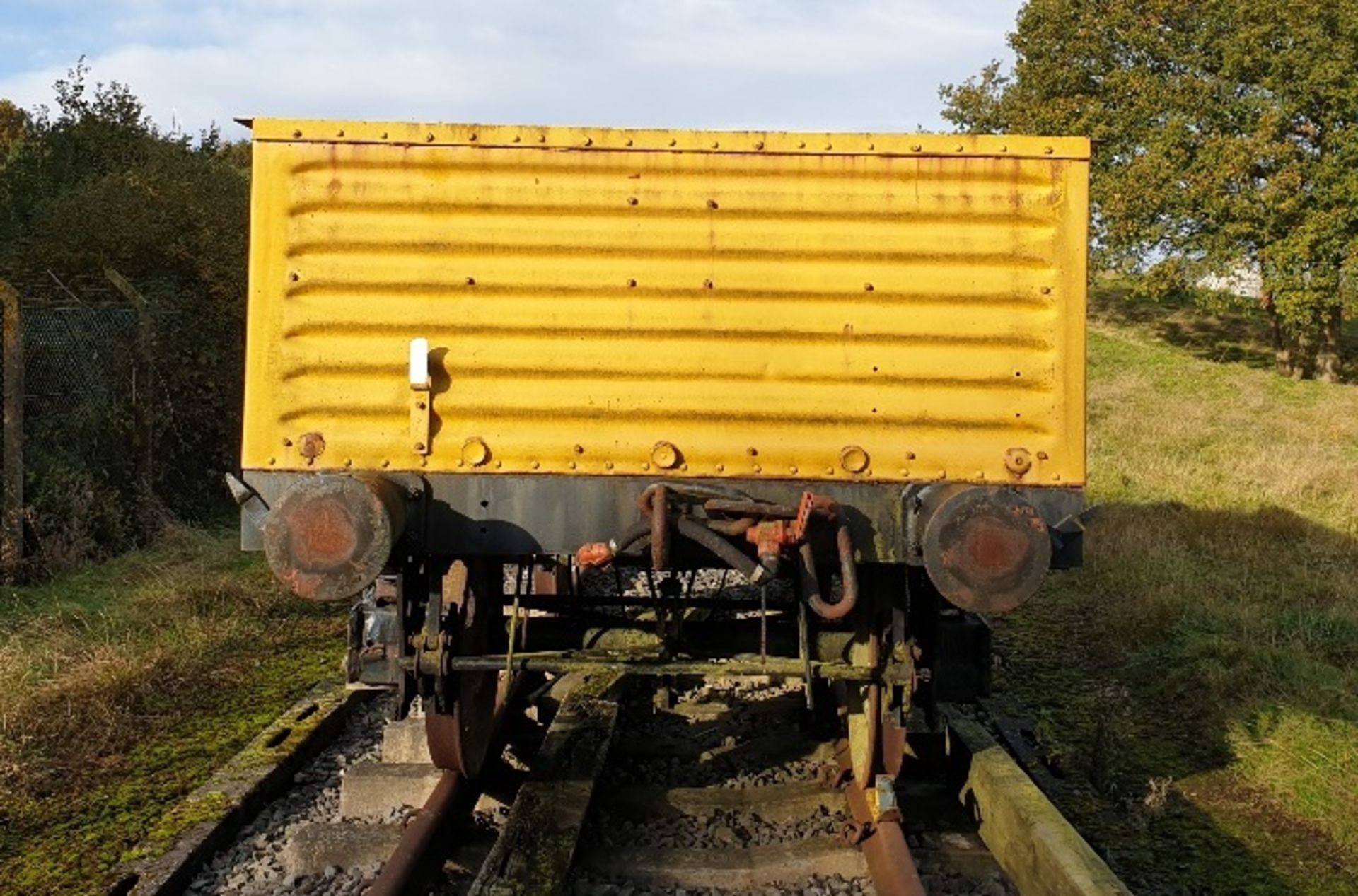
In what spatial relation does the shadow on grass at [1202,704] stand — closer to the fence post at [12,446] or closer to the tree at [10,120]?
the fence post at [12,446]

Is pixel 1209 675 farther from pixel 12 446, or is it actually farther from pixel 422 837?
pixel 12 446

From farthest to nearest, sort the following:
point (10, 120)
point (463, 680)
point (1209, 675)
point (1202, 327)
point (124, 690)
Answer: point (1202, 327)
point (10, 120)
point (1209, 675)
point (124, 690)
point (463, 680)

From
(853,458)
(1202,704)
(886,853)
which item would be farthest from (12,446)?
(1202,704)

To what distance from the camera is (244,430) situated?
423cm

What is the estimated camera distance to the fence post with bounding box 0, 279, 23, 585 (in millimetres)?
8656

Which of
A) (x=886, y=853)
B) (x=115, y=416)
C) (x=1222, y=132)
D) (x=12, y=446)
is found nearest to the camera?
(x=886, y=853)

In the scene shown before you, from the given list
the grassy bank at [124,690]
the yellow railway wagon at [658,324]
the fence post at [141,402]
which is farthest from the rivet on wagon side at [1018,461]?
the fence post at [141,402]

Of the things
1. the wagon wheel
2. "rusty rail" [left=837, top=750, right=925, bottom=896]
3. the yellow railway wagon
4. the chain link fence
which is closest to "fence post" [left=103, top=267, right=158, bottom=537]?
the chain link fence

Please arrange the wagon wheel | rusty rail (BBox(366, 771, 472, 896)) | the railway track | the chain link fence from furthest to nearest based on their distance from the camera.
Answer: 1. the chain link fence
2. the wagon wheel
3. the railway track
4. rusty rail (BBox(366, 771, 472, 896))

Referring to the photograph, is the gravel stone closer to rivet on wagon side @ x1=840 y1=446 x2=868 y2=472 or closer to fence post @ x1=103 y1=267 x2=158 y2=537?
rivet on wagon side @ x1=840 y1=446 x2=868 y2=472

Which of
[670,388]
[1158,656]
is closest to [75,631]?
[670,388]

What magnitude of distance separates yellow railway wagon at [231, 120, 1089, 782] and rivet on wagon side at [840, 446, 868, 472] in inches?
0.4

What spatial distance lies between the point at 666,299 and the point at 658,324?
10cm

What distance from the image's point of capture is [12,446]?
8.69 m
